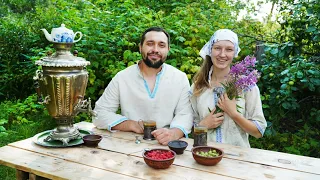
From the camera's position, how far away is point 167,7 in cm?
667

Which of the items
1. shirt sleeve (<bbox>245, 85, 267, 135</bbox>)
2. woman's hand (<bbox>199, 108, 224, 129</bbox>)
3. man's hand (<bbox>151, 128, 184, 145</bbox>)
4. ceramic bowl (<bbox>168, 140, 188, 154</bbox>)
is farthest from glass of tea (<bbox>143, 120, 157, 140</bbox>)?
shirt sleeve (<bbox>245, 85, 267, 135</bbox>)

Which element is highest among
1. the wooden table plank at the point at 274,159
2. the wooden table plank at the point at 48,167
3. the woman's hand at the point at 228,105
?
the woman's hand at the point at 228,105

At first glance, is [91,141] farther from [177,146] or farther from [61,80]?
[177,146]

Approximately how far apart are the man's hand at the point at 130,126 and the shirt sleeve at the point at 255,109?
81 cm

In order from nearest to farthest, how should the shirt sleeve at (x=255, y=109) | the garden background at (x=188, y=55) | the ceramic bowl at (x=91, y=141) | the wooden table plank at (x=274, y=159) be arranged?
the wooden table plank at (x=274, y=159) < the ceramic bowl at (x=91, y=141) < the shirt sleeve at (x=255, y=109) < the garden background at (x=188, y=55)

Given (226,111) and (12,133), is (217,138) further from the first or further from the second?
(12,133)

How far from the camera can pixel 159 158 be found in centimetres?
188

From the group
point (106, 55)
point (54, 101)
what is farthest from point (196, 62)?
point (54, 101)

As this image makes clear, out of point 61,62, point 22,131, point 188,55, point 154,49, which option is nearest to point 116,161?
point 61,62

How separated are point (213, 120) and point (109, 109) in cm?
85

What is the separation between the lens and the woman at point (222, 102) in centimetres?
241

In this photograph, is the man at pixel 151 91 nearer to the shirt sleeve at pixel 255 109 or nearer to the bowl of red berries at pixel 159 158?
the shirt sleeve at pixel 255 109

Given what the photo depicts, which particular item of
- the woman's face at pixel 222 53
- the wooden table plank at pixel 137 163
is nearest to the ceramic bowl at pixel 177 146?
the wooden table plank at pixel 137 163

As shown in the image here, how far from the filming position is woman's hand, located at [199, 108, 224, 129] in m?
2.41
